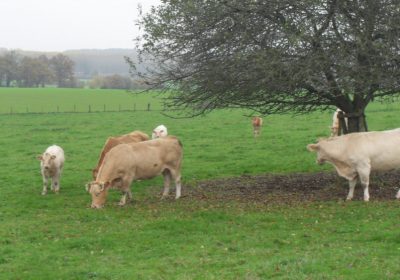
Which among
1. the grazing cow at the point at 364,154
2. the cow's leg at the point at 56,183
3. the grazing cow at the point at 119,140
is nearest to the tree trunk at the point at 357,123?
the grazing cow at the point at 364,154

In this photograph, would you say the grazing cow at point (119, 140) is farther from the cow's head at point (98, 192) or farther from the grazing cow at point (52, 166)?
the cow's head at point (98, 192)

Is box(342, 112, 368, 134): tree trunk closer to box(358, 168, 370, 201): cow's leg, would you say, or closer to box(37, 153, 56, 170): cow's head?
box(358, 168, 370, 201): cow's leg

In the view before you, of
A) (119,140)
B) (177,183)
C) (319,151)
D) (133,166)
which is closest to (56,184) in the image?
(119,140)

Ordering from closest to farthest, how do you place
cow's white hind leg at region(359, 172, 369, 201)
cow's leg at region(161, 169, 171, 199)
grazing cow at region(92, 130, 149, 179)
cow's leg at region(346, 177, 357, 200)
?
cow's white hind leg at region(359, 172, 369, 201) < cow's leg at region(346, 177, 357, 200) < cow's leg at region(161, 169, 171, 199) < grazing cow at region(92, 130, 149, 179)

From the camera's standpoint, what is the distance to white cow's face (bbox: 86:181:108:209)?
15172 millimetres

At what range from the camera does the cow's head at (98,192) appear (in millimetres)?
15172

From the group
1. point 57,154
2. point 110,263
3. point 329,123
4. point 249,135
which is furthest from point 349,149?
point 329,123

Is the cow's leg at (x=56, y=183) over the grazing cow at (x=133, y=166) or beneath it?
beneath

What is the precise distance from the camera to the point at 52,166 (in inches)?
716

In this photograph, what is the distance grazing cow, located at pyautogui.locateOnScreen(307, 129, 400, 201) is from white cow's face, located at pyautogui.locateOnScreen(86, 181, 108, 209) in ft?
20.4

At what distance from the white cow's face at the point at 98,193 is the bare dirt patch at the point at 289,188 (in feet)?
8.75

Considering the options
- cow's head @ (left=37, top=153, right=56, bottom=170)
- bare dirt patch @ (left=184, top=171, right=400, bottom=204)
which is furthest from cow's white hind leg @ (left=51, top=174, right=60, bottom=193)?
bare dirt patch @ (left=184, top=171, right=400, bottom=204)

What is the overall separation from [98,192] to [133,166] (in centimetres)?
136

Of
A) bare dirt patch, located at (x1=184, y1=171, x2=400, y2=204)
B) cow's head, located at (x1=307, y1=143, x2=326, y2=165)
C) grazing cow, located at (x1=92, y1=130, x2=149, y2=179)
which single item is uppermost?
cow's head, located at (x1=307, y1=143, x2=326, y2=165)
